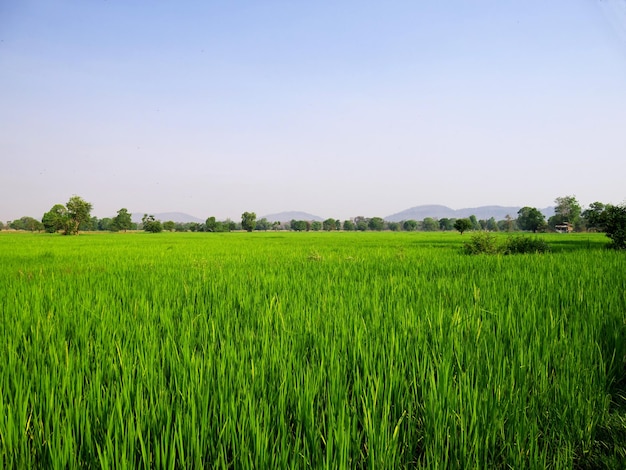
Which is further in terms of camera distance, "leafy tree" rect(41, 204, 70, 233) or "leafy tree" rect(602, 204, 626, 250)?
"leafy tree" rect(41, 204, 70, 233)

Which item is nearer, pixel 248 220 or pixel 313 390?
pixel 313 390

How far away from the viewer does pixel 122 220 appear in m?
92.3

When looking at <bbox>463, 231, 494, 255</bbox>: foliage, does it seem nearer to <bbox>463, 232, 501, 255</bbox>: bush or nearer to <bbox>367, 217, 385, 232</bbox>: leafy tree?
<bbox>463, 232, 501, 255</bbox>: bush

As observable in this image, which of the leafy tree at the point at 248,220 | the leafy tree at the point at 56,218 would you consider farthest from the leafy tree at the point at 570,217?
the leafy tree at the point at 56,218

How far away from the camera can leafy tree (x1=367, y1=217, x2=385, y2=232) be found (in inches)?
5665

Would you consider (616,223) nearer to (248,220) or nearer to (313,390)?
(313,390)

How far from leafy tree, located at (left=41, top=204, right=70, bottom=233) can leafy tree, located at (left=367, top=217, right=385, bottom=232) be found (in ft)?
353

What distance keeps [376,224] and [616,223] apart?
435 feet

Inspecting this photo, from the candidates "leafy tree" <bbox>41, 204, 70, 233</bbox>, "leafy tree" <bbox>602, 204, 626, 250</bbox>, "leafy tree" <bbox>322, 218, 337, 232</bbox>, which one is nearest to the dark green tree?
"leafy tree" <bbox>322, 218, 337, 232</bbox>

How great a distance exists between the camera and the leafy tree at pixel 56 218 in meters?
55.6

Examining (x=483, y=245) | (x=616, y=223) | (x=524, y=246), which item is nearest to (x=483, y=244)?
(x=483, y=245)

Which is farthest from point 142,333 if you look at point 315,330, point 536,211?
point 536,211

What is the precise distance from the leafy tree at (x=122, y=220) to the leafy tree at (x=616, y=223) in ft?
326

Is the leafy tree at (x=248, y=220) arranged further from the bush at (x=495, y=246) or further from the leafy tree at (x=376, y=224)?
the bush at (x=495, y=246)
